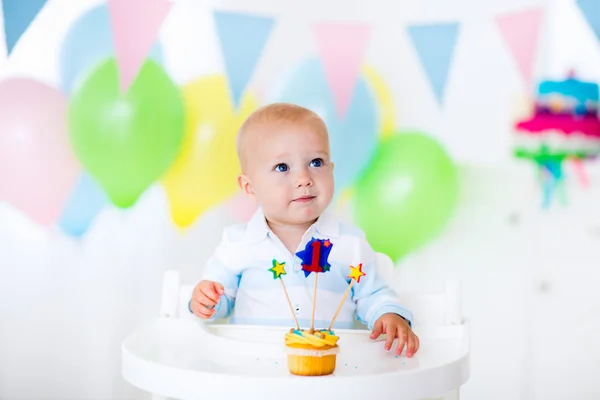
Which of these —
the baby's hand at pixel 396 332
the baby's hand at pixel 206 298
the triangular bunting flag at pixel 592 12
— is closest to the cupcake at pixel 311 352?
the baby's hand at pixel 396 332

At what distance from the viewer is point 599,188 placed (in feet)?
7.09

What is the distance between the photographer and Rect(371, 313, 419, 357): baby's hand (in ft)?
4.00

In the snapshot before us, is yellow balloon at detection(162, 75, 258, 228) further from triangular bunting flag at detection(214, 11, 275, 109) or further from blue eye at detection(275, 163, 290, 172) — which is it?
blue eye at detection(275, 163, 290, 172)

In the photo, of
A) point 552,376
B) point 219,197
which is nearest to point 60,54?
point 219,197

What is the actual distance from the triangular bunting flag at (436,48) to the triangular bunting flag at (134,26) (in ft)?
2.35

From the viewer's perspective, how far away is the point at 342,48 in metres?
2.22

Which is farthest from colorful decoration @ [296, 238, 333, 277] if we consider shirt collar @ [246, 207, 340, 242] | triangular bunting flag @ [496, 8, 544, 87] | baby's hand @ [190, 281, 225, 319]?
Result: triangular bunting flag @ [496, 8, 544, 87]

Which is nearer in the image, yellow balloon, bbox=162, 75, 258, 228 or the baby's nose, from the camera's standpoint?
the baby's nose

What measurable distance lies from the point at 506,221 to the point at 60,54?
4.29ft

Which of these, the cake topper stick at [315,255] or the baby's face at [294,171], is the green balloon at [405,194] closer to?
the baby's face at [294,171]

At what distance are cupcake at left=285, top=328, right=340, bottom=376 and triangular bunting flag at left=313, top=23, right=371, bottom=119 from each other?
3.80 feet

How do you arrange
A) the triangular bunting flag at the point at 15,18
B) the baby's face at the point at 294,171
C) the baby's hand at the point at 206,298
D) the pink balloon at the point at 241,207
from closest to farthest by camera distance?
1. the baby's hand at the point at 206,298
2. the baby's face at the point at 294,171
3. the triangular bunting flag at the point at 15,18
4. the pink balloon at the point at 241,207

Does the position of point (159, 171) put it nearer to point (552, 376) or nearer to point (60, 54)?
point (60, 54)

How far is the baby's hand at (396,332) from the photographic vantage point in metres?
1.22
